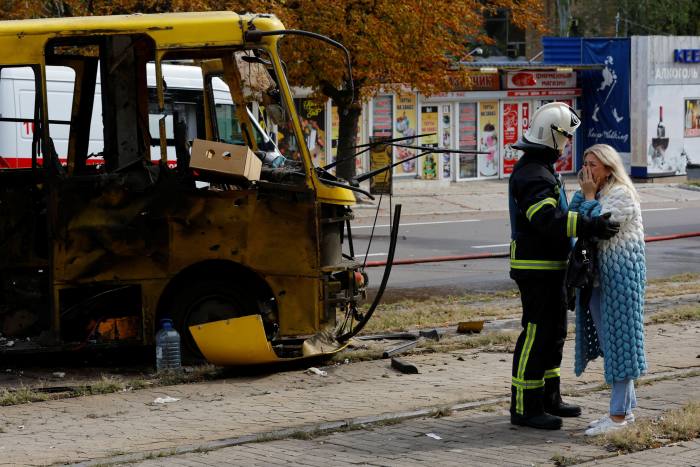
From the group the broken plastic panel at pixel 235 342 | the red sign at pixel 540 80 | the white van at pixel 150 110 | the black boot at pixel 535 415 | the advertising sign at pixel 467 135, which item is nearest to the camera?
the black boot at pixel 535 415

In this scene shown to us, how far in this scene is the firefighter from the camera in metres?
7.14

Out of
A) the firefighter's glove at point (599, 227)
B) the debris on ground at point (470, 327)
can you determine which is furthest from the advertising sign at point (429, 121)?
the firefighter's glove at point (599, 227)

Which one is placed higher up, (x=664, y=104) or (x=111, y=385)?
(x=664, y=104)

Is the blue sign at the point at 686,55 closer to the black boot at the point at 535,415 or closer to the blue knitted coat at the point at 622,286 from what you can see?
the blue knitted coat at the point at 622,286

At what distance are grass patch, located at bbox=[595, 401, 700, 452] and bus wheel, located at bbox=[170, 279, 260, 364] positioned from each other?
10.9ft

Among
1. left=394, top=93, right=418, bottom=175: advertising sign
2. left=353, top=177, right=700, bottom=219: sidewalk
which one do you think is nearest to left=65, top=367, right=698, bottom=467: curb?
left=353, top=177, right=700, bottom=219: sidewalk

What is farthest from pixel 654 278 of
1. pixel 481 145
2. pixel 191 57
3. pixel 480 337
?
pixel 481 145

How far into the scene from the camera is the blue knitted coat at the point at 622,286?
6902 mm

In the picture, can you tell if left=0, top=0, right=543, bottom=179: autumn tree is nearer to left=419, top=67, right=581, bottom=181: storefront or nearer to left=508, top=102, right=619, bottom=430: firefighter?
left=419, top=67, right=581, bottom=181: storefront

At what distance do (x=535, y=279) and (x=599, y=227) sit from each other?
23.0 inches

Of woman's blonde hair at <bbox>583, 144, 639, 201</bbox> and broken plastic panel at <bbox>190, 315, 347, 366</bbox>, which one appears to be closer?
woman's blonde hair at <bbox>583, 144, 639, 201</bbox>

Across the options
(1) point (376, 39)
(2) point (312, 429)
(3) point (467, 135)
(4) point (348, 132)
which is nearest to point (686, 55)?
(3) point (467, 135)

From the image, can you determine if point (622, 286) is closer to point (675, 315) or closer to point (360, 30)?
point (675, 315)

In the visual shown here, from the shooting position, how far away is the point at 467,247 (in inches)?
757
